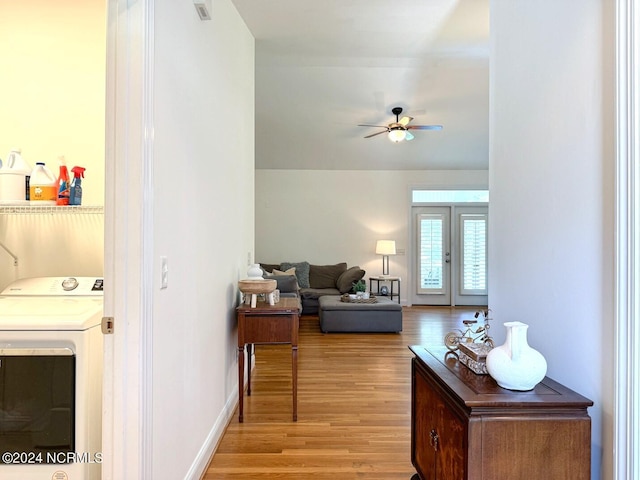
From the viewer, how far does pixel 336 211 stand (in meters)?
7.84

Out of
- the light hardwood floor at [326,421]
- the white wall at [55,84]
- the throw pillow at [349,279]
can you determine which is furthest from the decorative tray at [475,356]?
the throw pillow at [349,279]

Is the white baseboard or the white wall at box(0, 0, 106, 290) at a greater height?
the white wall at box(0, 0, 106, 290)

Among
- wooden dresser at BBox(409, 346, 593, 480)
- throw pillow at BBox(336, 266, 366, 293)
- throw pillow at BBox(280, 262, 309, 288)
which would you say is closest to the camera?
wooden dresser at BBox(409, 346, 593, 480)

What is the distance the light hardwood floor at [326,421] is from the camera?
83.1 inches

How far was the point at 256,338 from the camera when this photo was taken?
2.69 m

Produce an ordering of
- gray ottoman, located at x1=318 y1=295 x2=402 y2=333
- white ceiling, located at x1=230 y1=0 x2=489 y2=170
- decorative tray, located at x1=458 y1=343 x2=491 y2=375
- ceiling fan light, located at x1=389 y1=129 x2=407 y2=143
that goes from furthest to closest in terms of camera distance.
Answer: gray ottoman, located at x1=318 y1=295 x2=402 y2=333 → ceiling fan light, located at x1=389 y1=129 x2=407 y2=143 → white ceiling, located at x1=230 y1=0 x2=489 y2=170 → decorative tray, located at x1=458 y1=343 x2=491 y2=375

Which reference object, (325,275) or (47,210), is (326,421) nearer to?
(47,210)

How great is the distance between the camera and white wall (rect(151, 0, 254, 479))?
157 cm

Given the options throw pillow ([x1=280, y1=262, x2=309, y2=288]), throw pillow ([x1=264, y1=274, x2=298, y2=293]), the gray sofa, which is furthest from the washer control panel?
throw pillow ([x1=280, y1=262, x2=309, y2=288])

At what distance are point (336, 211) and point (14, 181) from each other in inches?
244

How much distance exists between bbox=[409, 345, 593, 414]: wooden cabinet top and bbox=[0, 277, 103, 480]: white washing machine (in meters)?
1.43

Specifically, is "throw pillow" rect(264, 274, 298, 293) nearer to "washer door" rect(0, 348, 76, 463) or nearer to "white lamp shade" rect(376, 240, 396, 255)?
"white lamp shade" rect(376, 240, 396, 255)

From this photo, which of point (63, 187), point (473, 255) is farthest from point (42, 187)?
point (473, 255)

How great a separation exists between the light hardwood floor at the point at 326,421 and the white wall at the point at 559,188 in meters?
1.10
